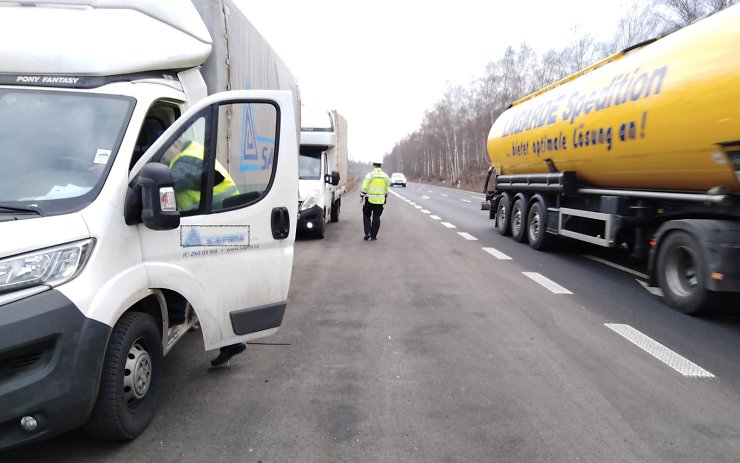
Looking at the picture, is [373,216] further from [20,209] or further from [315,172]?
[20,209]

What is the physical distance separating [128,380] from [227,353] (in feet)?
3.62

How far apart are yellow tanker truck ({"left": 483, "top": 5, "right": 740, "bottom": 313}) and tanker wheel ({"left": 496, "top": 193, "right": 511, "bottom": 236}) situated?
236cm

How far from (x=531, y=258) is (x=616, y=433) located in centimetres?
646

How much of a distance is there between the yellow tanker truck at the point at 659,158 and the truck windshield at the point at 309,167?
4.86 m

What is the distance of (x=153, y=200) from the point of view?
2701mm

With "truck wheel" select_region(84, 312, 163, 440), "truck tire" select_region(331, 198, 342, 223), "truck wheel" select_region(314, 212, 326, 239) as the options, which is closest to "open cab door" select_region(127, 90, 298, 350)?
"truck wheel" select_region(84, 312, 163, 440)

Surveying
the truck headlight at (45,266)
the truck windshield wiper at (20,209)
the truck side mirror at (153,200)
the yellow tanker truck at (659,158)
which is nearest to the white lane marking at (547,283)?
the yellow tanker truck at (659,158)

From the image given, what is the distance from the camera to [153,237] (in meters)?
2.97

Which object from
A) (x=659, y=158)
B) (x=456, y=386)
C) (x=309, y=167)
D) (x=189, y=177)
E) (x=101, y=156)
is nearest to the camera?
(x=101, y=156)

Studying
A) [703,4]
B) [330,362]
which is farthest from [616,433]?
[703,4]

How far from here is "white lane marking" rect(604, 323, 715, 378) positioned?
397cm

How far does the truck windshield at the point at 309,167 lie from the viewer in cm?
1150

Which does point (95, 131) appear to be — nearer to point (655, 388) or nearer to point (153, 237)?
point (153, 237)

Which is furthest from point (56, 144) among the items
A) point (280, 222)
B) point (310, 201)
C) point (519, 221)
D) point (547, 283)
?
point (519, 221)
